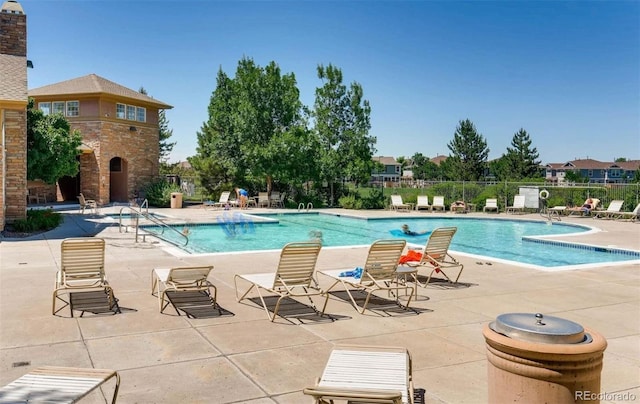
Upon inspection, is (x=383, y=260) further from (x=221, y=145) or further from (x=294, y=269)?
(x=221, y=145)

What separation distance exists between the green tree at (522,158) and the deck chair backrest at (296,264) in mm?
54531

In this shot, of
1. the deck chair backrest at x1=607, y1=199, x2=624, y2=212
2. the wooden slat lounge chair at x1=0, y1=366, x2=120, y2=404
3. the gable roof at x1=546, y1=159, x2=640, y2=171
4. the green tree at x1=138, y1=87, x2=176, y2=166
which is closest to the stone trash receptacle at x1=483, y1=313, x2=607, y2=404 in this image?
the wooden slat lounge chair at x1=0, y1=366, x2=120, y2=404

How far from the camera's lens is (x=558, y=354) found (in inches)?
110

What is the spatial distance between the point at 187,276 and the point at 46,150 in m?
17.1

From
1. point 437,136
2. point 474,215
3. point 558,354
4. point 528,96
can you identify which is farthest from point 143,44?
point 437,136

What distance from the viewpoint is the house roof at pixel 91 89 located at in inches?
1164

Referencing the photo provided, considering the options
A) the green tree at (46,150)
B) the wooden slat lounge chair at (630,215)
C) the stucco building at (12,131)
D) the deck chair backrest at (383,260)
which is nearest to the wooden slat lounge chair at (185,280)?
the deck chair backrest at (383,260)

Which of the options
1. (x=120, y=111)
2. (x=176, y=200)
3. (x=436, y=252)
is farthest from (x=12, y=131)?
(x=120, y=111)

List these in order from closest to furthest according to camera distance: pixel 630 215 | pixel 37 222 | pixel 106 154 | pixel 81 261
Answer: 1. pixel 81 261
2. pixel 37 222
3. pixel 630 215
4. pixel 106 154

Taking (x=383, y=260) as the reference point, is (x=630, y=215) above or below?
below

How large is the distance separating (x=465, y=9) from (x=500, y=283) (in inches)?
664

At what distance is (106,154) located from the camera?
97.7ft

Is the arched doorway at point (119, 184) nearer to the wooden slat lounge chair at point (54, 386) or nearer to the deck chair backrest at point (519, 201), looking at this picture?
the deck chair backrest at point (519, 201)

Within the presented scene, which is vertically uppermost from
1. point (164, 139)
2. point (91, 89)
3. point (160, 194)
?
point (91, 89)
